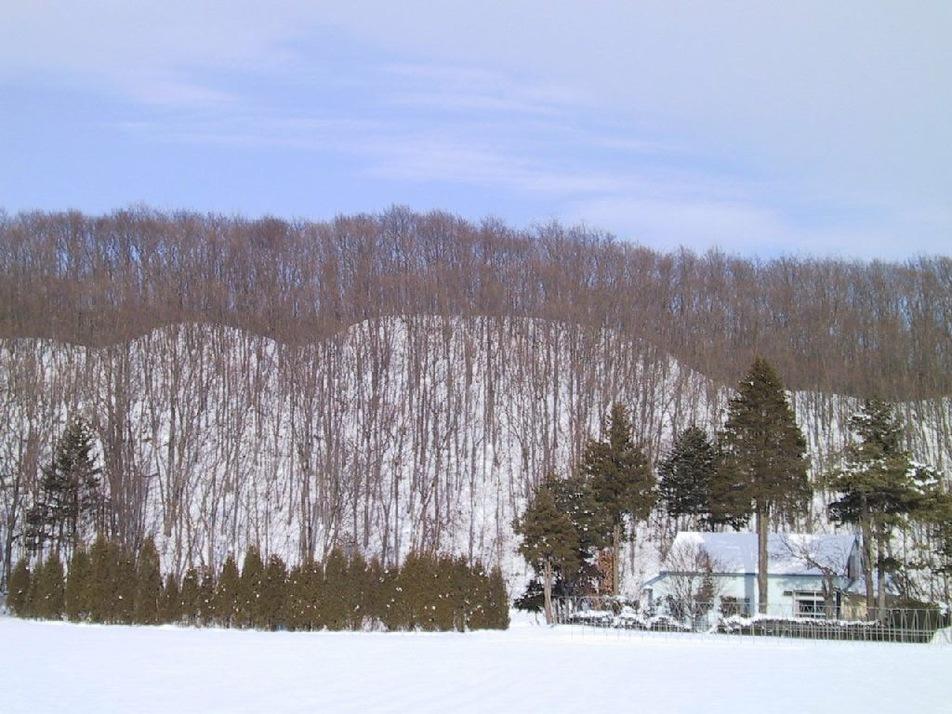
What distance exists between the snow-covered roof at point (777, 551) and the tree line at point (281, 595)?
9.10 metres

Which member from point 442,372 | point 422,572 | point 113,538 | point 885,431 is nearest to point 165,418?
point 113,538

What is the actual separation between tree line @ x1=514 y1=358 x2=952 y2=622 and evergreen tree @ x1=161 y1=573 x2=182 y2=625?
37.0 ft

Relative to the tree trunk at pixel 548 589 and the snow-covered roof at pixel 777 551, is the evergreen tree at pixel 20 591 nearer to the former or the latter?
the tree trunk at pixel 548 589

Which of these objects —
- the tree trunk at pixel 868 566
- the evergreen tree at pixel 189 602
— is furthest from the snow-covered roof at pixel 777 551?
the evergreen tree at pixel 189 602

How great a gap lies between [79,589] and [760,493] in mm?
22683

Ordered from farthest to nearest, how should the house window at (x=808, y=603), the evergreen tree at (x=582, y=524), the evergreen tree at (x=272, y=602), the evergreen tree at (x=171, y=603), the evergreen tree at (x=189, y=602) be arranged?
1. the evergreen tree at (x=582, y=524)
2. the house window at (x=808, y=603)
3. the evergreen tree at (x=171, y=603)
4. the evergreen tree at (x=189, y=602)
5. the evergreen tree at (x=272, y=602)

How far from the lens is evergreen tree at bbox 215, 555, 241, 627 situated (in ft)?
106

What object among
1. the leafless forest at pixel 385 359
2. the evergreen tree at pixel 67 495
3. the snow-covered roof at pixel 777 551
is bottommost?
the snow-covered roof at pixel 777 551

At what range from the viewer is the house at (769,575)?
1351 inches

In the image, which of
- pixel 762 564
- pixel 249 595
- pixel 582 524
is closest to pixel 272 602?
pixel 249 595

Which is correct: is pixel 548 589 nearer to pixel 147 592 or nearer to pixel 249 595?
pixel 249 595

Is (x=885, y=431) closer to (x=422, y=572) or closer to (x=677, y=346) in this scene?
(x=422, y=572)

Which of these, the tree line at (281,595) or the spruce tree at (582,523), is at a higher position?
the spruce tree at (582,523)

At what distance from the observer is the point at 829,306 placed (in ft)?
201
